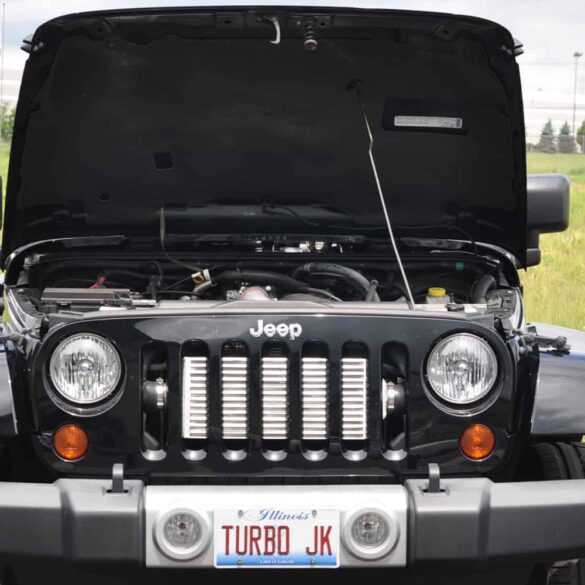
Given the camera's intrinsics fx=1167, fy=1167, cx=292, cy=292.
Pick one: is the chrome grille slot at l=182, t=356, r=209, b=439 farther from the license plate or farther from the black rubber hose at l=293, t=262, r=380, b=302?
the black rubber hose at l=293, t=262, r=380, b=302

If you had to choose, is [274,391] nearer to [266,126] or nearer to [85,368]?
[85,368]

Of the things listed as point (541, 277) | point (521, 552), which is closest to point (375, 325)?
point (521, 552)

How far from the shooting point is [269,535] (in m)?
3.40

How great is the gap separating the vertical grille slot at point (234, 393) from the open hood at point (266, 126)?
1.39 meters

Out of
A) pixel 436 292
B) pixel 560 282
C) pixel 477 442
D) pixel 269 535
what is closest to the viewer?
pixel 269 535

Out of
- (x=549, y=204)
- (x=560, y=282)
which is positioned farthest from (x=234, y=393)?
(x=560, y=282)

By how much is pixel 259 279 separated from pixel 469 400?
1.52 metres

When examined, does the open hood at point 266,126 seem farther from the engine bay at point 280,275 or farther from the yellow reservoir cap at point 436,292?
the yellow reservoir cap at point 436,292

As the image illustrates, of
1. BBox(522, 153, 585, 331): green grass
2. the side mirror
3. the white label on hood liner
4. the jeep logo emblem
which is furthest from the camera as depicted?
BBox(522, 153, 585, 331): green grass

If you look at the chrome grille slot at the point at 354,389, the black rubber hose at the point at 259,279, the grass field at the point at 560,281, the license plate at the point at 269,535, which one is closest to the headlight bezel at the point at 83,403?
the license plate at the point at 269,535

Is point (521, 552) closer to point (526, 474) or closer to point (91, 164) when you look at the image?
point (526, 474)

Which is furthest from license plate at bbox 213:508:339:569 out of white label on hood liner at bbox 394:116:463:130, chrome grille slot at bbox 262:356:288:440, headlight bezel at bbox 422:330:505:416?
white label on hood liner at bbox 394:116:463:130

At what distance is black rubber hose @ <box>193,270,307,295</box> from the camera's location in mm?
4965

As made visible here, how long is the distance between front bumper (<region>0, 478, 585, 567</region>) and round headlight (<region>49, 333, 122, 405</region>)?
0.33 metres
